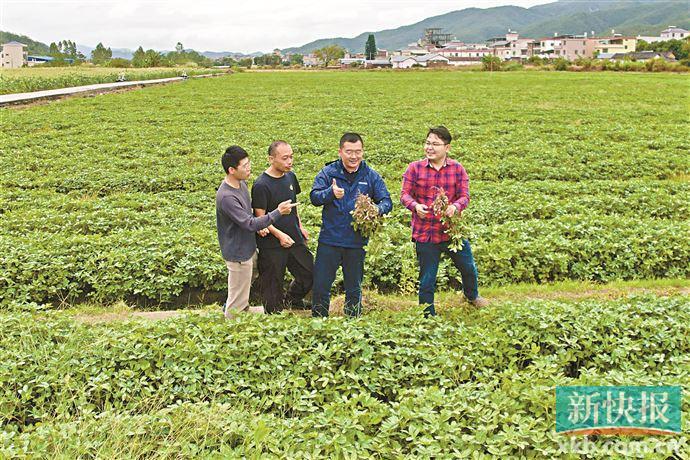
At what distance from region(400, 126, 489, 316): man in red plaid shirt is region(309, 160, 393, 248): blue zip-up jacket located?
0.35 meters

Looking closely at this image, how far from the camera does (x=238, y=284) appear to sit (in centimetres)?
662

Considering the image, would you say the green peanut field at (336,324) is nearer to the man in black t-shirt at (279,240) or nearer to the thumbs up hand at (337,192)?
the thumbs up hand at (337,192)

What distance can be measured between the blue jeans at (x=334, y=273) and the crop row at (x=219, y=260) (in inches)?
59.4

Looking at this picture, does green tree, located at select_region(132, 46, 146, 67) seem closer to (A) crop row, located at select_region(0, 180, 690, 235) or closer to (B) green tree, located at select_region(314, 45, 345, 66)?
(B) green tree, located at select_region(314, 45, 345, 66)

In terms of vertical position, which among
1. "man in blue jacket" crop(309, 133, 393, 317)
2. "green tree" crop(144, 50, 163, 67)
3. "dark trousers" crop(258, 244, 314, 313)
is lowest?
"dark trousers" crop(258, 244, 314, 313)

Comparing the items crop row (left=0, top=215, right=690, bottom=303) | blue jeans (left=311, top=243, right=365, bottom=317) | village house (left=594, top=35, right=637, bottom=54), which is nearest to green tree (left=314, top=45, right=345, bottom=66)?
village house (left=594, top=35, right=637, bottom=54)

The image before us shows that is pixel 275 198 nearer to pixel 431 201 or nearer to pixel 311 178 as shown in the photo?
pixel 431 201

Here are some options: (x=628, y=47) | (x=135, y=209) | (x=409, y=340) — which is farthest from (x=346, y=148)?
(x=628, y=47)

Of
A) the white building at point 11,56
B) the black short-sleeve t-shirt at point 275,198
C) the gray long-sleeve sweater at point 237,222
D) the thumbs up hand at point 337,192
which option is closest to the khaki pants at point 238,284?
the gray long-sleeve sweater at point 237,222

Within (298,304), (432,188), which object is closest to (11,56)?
(298,304)

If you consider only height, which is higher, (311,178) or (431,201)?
(431,201)

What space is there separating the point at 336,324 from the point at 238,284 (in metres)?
1.32

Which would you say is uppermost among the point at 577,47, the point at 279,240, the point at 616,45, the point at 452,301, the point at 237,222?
the point at 616,45

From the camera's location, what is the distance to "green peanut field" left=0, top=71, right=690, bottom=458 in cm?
452
